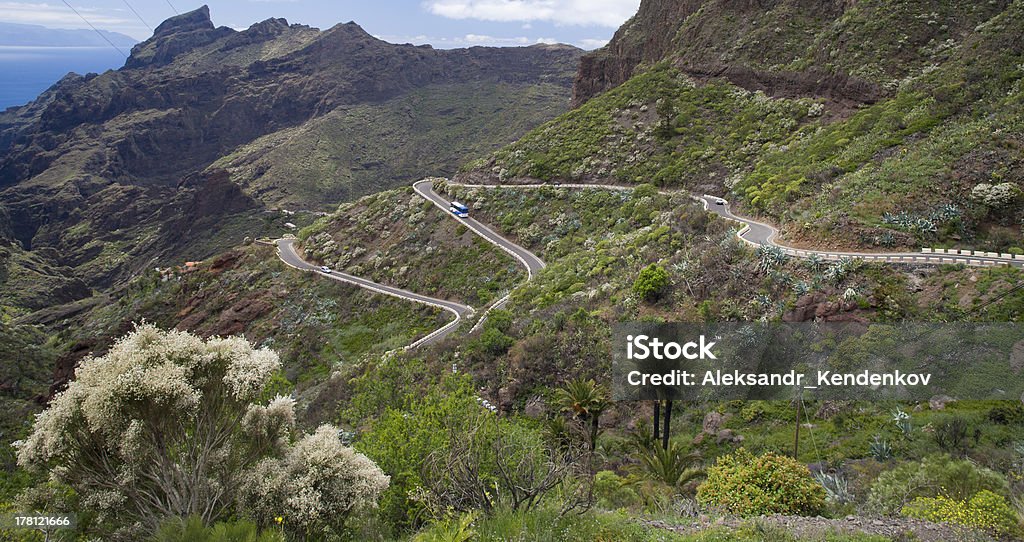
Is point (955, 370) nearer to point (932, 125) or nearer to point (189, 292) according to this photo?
point (932, 125)

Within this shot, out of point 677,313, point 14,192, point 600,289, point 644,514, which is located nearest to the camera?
point 644,514

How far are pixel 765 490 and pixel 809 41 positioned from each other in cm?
5035

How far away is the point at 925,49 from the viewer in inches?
1668

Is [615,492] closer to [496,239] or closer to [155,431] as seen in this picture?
[155,431]

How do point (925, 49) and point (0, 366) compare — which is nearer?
point (925, 49)

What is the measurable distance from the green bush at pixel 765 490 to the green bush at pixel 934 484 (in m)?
1.35

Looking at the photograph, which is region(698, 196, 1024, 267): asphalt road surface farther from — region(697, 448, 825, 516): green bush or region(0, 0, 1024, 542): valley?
region(697, 448, 825, 516): green bush

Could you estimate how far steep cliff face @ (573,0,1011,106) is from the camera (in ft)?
139

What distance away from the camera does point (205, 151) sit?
182375 mm

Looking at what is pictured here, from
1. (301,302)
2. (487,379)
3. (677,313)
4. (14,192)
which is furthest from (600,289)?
(14,192)

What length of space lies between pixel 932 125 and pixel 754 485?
3037cm

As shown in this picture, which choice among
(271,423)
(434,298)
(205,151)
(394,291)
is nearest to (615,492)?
(271,423)

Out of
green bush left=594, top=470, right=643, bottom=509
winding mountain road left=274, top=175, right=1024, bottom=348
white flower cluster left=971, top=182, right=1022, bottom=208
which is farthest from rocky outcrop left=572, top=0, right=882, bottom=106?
green bush left=594, top=470, right=643, bottom=509

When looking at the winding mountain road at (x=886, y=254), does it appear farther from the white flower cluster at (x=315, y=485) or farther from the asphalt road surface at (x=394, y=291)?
the white flower cluster at (x=315, y=485)
